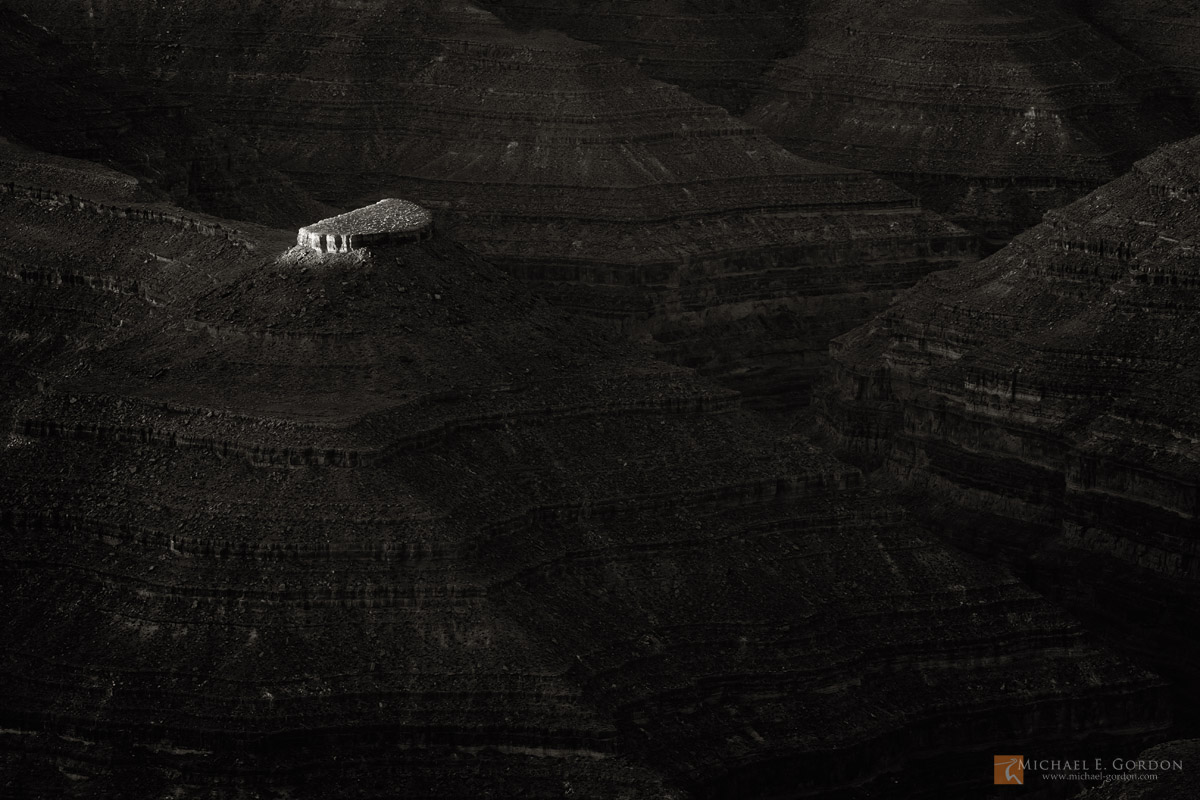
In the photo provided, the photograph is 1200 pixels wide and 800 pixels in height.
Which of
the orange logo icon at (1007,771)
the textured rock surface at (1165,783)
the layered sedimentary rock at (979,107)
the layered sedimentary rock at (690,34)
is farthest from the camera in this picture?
the layered sedimentary rock at (690,34)

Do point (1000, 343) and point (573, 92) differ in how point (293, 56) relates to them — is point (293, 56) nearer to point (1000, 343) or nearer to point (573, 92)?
point (573, 92)

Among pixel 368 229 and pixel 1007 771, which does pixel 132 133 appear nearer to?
pixel 368 229

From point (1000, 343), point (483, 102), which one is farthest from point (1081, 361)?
point (483, 102)

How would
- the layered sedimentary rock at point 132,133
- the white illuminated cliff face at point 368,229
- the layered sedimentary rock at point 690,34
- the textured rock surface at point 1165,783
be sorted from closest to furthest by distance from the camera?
the textured rock surface at point 1165,783, the white illuminated cliff face at point 368,229, the layered sedimentary rock at point 132,133, the layered sedimentary rock at point 690,34

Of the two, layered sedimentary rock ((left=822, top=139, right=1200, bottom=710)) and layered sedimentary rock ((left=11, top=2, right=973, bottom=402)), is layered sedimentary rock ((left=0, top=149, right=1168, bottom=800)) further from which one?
layered sedimentary rock ((left=11, top=2, right=973, bottom=402))

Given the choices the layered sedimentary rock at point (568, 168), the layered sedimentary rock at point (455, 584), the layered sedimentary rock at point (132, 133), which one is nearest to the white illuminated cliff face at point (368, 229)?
the layered sedimentary rock at point (455, 584)

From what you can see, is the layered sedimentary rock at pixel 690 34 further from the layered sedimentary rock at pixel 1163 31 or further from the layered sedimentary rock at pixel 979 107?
the layered sedimentary rock at pixel 1163 31

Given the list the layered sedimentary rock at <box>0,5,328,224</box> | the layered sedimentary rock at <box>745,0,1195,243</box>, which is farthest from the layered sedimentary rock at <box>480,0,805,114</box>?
the layered sedimentary rock at <box>0,5,328,224</box>
